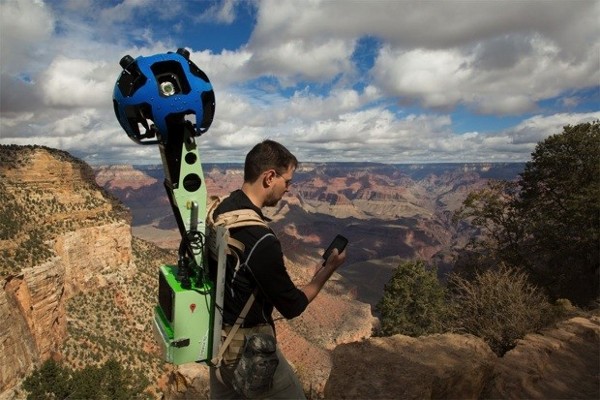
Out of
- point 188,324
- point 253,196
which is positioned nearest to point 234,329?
point 188,324

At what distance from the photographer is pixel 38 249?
28.3m

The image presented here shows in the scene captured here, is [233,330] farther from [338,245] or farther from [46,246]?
[46,246]

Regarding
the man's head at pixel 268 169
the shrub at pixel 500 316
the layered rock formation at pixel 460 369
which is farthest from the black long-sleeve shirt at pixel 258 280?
the shrub at pixel 500 316

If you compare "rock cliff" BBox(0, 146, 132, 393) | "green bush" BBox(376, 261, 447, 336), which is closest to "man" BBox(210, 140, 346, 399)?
"rock cliff" BBox(0, 146, 132, 393)

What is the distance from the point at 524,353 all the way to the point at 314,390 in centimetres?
504

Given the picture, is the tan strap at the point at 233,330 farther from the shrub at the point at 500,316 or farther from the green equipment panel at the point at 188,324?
the shrub at the point at 500,316

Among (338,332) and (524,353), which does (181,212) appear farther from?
(338,332)

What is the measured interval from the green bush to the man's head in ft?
98.8

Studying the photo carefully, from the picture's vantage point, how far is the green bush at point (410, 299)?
31.1 meters

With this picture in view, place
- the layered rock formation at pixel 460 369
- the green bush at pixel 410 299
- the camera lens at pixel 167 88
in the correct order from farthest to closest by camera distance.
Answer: the green bush at pixel 410 299 < the layered rock formation at pixel 460 369 < the camera lens at pixel 167 88

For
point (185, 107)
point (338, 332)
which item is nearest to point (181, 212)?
point (185, 107)

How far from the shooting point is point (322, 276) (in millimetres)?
3645

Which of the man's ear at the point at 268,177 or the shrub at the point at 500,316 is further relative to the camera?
the shrub at the point at 500,316

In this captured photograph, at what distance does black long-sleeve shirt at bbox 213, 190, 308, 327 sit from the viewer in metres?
3.03
